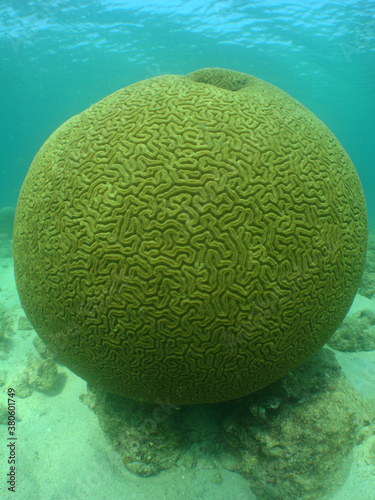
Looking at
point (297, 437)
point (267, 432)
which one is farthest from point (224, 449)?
point (297, 437)

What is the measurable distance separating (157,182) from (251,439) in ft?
9.57

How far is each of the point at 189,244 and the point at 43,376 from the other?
14.0 feet

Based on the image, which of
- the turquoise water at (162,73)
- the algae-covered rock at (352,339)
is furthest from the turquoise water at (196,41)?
the algae-covered rock at (352,339)

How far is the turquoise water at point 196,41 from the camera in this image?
2014 centimetres

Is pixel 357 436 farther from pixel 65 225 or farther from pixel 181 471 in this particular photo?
pixel 65 225

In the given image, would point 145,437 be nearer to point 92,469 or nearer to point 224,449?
point 92,469

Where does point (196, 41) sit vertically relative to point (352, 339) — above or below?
above

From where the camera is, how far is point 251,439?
3.16m

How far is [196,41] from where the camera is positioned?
24.8 meters

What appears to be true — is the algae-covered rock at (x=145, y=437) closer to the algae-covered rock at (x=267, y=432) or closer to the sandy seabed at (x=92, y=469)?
the algae-covered rock at (x=267, y=432)

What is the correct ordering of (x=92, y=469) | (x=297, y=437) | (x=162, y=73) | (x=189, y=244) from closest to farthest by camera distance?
(x=189, y=244) < (x=297, y=437) < (x=92, y=469) < (x=162, y=73)

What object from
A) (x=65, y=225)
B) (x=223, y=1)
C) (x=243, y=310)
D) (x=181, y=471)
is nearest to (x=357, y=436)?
(x=181, y=471)

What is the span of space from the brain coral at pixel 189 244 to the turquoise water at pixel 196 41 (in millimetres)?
22494

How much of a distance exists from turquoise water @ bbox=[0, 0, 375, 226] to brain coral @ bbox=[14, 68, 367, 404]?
22.5 meters
